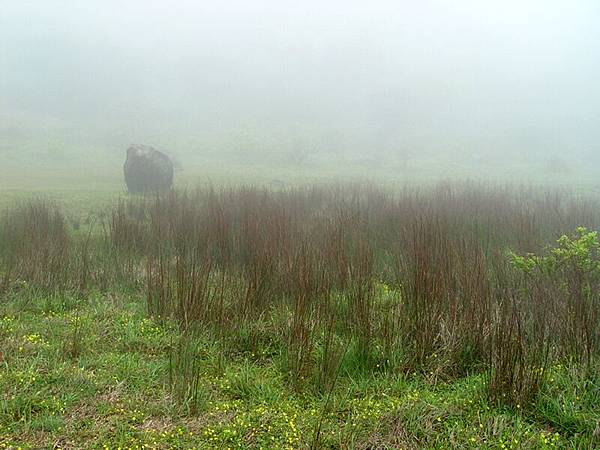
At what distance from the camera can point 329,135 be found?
51.5 m

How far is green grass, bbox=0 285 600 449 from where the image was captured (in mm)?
3307

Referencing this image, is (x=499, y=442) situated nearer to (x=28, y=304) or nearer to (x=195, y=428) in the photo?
(x=195, y=428)

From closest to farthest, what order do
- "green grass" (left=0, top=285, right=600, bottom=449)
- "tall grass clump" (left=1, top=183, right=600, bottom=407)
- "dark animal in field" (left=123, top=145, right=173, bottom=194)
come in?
"green grass" (left=0, top=285, right=600, bottom=449) < "tall grass clump" (left=1, top=183, right=600, bottom=407) < "dark animal in field" (left=123, top=145, right=173, bottom=194)

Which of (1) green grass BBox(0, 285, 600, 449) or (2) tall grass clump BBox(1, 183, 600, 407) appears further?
(2) tall grass clump BBox(1, 183, 600, 407)

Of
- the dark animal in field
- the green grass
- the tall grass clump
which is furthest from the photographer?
the dark animal in field

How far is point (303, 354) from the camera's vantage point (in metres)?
4.17

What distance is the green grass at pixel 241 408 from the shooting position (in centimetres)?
331

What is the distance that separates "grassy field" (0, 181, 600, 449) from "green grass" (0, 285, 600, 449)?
13 millimetres

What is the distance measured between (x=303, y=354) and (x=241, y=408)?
0.72 m

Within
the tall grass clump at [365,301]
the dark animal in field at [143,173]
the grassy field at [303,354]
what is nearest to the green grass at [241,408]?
the grassy field at [303,354]

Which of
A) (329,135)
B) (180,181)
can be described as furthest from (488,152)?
(180,181)

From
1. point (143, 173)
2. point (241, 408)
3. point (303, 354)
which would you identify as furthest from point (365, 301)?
Result: point (143, 173)

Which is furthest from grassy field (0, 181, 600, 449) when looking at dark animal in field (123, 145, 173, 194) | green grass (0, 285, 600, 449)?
dark animal in field (123, 145, 173, 194)

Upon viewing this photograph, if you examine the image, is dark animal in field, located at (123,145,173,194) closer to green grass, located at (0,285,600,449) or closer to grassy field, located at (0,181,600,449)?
grassy field, located at (0,181,600,449)
